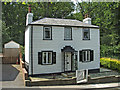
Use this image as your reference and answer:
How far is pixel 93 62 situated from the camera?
733 inches

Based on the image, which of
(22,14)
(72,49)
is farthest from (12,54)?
(22,14)

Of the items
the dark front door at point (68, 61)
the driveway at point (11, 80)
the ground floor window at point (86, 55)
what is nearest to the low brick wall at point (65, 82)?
the driveway at point (11, 80)

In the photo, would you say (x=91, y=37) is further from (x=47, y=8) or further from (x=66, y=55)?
(x=47, y=8)

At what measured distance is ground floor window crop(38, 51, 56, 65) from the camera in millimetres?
15577

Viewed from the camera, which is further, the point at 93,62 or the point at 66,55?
the point at 93,62

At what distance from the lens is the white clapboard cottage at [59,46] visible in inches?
611

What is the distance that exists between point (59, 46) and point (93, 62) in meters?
5.42

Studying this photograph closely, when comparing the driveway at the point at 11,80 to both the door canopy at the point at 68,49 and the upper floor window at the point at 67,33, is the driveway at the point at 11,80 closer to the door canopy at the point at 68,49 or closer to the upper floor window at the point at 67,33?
the door canopy at the point at 68,49

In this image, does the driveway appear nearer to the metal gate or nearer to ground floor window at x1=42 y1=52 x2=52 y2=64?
ground floor window at x1=42 y1=52 x2=52 y2=64

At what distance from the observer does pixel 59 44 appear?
54.6 feet

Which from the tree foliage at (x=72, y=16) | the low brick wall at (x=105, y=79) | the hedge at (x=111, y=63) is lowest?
the low brick wall at (x=105, y=79)

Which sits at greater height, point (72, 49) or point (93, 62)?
point (72, 49)

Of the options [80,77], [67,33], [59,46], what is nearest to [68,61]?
[59,46]

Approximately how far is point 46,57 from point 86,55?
17.9 ft
